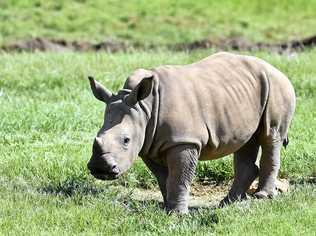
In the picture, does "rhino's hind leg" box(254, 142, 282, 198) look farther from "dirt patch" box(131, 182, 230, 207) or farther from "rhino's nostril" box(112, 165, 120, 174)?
"rhino's nostril" box(112, 165, 120, 174)

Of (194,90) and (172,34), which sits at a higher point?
(194,90)

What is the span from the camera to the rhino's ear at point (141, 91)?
286 inches

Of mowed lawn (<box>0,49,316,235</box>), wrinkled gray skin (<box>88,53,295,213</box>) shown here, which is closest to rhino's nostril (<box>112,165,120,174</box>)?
wrinkled gray skin (<box>88,53,295,213</box>)

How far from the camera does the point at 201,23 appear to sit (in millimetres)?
22984

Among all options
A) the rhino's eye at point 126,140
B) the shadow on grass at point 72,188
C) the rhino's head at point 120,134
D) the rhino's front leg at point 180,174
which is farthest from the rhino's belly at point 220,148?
the shadow on grass at point 72,188

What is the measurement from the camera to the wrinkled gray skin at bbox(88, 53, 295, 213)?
7.31m

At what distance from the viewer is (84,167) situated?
9250 millimetres

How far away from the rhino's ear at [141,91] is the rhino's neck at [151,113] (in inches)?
5.2

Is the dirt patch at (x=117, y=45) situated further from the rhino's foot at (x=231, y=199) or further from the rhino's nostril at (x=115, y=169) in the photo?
the rhino's nostril at (x=115, y=169)

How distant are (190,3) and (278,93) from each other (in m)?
16.5

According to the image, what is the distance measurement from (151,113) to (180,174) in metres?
0.54

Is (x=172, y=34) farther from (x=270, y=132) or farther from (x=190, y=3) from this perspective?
(x=270, y=132)

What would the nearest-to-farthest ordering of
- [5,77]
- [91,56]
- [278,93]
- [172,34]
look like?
[278,93] → [5,77] → [91,56] → [172,34]

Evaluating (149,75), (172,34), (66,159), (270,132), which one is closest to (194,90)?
(149,75)
